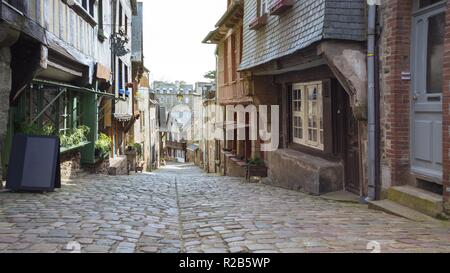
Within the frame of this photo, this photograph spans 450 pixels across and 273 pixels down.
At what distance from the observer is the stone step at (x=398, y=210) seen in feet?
18.9

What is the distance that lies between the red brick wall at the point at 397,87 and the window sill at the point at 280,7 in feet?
9.59

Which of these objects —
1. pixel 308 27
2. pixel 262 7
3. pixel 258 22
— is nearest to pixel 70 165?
pixel 258 22

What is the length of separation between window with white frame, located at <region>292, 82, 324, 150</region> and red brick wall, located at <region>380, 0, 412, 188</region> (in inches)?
134

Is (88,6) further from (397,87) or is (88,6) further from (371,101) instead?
(397,87)

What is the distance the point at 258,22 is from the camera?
456 inches

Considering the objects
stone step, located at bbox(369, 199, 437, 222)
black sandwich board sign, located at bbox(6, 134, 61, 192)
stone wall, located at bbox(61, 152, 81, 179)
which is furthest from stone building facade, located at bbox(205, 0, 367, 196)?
stone wall, located at bbox(61, 152, 81, 179)

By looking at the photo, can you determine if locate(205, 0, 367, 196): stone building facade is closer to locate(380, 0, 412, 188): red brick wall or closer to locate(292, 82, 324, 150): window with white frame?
locate(292, 82, 324, 150): window with white frame

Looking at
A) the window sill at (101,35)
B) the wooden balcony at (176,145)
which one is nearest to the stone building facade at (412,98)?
the window sill at (101,35)

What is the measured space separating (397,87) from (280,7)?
381cm

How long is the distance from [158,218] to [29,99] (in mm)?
4144

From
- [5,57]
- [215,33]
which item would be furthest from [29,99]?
[215,33]

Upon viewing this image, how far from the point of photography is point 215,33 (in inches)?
773

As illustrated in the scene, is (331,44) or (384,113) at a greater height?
(331,44)
